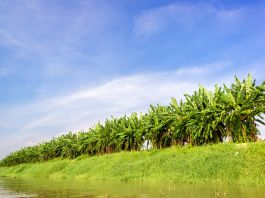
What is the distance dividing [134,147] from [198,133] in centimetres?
1489

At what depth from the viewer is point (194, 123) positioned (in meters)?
33.4

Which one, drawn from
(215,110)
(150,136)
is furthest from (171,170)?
(150,136)

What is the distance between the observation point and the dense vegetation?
28.8 meters

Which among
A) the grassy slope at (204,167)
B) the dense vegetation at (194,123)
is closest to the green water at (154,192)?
the grassy slope at (204,167)

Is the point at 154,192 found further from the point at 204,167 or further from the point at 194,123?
the point at 194,123

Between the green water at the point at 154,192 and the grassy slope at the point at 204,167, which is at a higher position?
the grassy slope at the point at 204,167


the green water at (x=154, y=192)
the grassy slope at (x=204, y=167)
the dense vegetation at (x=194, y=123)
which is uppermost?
the dense vegetation at (x=194, y=123)

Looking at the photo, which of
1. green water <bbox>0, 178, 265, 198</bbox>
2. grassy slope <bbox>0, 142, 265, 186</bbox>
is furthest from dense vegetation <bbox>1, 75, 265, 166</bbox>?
green water <bbox>0, 178, 265, 198</bbox>

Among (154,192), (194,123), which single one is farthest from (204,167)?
(194,123)

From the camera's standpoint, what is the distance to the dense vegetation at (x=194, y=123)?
28.8 metres

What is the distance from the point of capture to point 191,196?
42.6ft

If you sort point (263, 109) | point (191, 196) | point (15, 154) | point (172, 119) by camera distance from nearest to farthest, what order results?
point (191, 196) < point (263, 109) < point (172, 119) < point (15, 154)

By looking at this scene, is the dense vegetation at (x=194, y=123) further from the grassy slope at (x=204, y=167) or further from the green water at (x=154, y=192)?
the green water at (x=154, y=192)

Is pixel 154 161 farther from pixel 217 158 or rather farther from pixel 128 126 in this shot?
pixel 128 126
